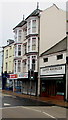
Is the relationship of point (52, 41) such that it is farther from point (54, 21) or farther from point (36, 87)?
point (36, 87)

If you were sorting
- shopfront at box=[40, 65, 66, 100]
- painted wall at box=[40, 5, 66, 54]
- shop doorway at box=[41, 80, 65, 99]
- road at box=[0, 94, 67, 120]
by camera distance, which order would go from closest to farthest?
road at box=[0, 94, 67, 120] < shopfront at box=[40, 65, 66, 100] < shop doorway at box=[41, 80, 65, 99] < painted wall at box=[40, 5, 66, 54]

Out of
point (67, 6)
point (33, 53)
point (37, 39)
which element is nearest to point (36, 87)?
point (33, 53)

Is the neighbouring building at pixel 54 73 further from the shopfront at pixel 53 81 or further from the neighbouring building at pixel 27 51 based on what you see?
the neighbouring building at pixel 27 51

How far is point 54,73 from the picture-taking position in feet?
88.5

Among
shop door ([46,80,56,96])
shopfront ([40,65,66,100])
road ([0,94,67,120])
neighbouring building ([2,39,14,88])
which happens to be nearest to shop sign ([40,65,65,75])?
shopfront ([40,65,66,100])

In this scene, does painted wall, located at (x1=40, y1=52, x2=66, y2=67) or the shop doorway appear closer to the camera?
painted wall, located at (x1=40, y1=52, x2=66, y2=67)

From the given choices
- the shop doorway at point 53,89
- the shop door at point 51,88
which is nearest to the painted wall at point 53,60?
the shop doorway at point 53,89

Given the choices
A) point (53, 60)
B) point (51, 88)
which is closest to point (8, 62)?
point (51, 88)

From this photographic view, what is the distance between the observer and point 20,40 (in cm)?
3772

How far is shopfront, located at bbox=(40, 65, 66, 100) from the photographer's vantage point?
84.0ft

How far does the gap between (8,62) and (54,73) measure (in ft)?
67.1

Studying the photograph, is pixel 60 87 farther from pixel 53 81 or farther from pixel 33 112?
pixel 33 112

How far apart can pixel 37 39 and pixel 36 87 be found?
267 inches

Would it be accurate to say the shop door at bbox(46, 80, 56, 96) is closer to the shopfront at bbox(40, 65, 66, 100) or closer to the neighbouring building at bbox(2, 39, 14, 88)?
the shopfront at bbox(40, 65, 66, 100)
